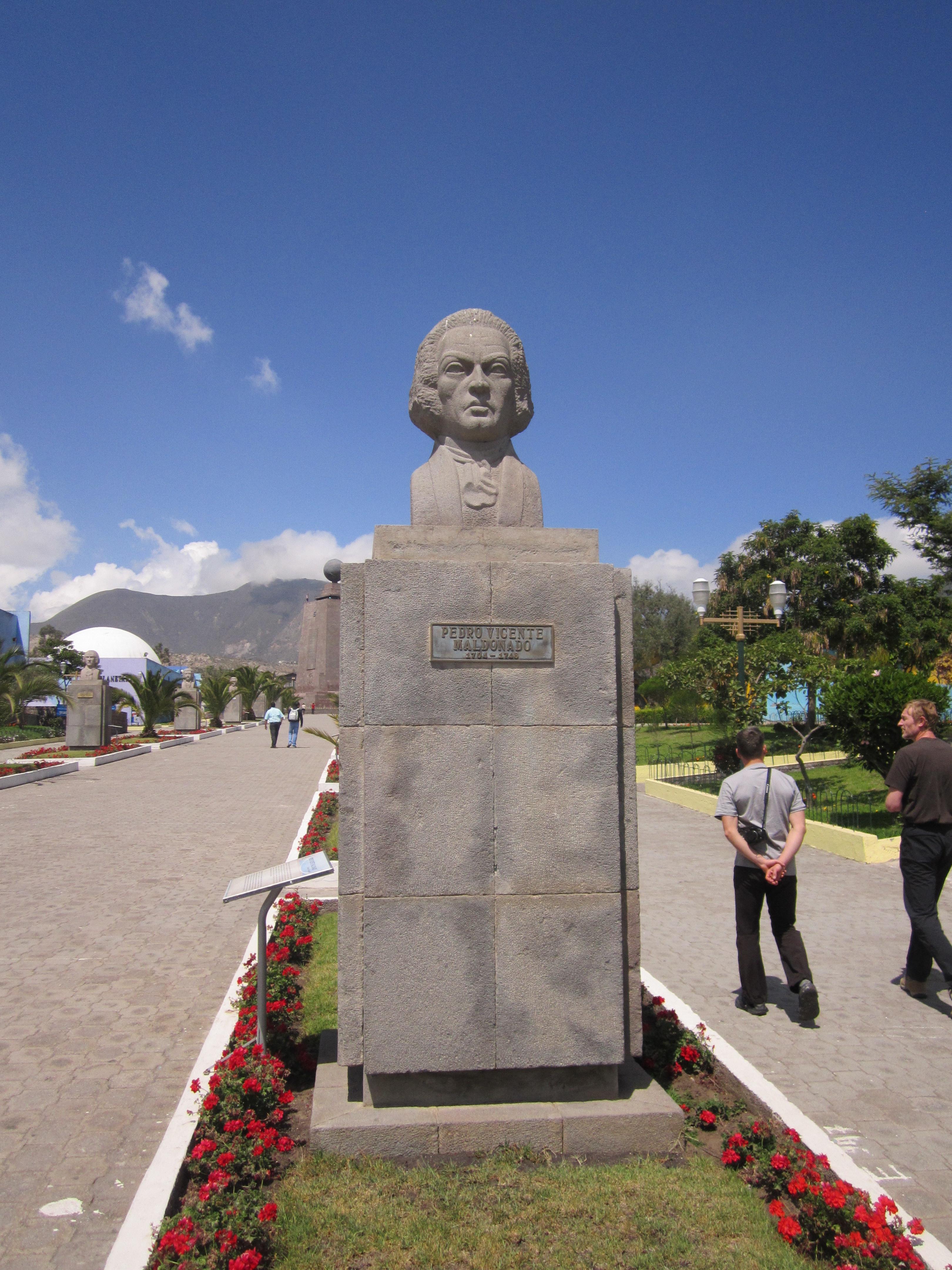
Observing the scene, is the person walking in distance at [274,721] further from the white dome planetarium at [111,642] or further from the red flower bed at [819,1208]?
the white dome planetarium at [111,642]

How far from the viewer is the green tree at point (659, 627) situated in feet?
153

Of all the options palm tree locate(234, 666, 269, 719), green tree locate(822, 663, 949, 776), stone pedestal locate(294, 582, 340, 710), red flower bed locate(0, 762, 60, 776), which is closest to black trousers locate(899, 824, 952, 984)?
green tree locate(822, 663, 949, 776)

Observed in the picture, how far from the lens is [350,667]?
11.5ft

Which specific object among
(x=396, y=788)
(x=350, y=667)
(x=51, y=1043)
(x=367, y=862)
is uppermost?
(x=350, y=667)

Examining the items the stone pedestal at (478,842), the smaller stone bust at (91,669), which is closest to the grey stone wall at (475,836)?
the stone pedestal at (478,842)

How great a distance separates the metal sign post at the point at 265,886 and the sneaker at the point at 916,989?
3792 mm

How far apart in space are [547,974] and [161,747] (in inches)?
1000

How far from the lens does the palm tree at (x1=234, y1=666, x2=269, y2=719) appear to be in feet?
149

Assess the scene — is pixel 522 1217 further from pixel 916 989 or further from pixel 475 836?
pixel 916 989

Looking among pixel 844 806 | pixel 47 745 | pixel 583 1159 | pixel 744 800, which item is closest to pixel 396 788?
pixel 583 1159

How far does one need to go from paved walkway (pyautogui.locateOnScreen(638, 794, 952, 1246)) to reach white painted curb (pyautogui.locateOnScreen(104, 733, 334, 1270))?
266 centimetres

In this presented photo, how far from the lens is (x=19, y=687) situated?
85.1 ft

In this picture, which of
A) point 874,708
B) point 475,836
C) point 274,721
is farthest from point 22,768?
point 475,836

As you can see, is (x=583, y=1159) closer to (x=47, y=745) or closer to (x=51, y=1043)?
(x=51, y=1043)
